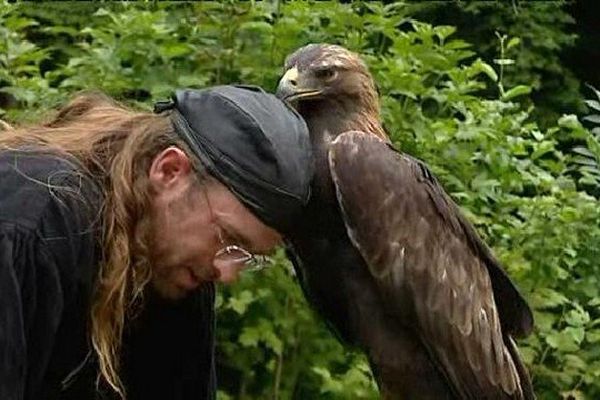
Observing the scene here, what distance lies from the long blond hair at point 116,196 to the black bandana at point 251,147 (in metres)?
0.06

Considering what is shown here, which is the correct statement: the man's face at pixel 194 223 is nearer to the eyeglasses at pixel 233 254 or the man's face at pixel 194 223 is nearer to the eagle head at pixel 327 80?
the eyeglasses at pixel 233 254

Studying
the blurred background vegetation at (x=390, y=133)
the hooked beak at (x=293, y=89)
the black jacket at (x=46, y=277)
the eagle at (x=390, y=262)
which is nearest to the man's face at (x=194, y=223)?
the black jacket at (x=46, y=277)

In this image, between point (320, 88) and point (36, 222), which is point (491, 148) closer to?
point (320, 88)

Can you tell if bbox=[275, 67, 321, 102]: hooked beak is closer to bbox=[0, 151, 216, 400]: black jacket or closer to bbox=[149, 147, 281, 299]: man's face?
bbox=[0, 151, 216, 400]: black jacket

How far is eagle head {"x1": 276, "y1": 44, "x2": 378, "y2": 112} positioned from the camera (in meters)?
4.93

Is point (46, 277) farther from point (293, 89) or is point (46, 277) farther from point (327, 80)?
point (327, 80)

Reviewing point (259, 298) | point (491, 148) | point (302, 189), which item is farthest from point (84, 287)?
point (491, 148)

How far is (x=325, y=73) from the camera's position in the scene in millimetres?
4977

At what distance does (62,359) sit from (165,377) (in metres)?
0.46

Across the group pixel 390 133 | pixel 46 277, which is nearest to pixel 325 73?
pixel 390 133

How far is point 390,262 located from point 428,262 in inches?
8.6

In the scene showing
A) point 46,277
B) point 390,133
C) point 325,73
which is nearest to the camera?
point 46,277

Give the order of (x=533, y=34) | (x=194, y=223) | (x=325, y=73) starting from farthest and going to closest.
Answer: (x=533, y=34) < (x=325, y=73) < (x=194, y=223)

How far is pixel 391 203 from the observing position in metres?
4.85
